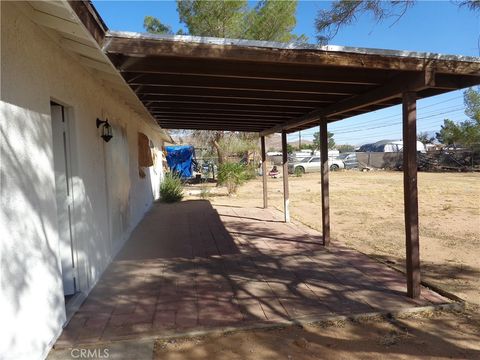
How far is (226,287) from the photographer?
15.5ft

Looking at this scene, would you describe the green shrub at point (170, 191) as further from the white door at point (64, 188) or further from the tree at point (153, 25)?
the white door at point (64, 188)

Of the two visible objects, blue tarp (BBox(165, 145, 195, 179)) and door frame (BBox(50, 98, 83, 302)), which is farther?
blue tarp (BBox(165, 145, 195, 179))

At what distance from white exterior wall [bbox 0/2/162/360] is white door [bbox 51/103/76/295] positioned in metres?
0.08

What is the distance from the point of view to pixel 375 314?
3.91 meters

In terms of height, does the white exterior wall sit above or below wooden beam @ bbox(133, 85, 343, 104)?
below

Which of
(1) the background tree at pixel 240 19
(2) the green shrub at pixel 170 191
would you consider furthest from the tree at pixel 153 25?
(2) the green shrub at pixel 170 191

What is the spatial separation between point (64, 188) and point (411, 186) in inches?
142

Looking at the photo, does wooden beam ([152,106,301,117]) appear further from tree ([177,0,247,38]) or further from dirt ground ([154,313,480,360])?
tree ([177,0,247,38])

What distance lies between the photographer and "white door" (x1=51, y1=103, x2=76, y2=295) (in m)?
4.22

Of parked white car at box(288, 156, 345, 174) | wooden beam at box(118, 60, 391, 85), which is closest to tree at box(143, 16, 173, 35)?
parked white car at box(288, 156, 345, 174)

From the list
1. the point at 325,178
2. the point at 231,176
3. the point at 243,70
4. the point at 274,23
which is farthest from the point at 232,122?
the point at 274,23

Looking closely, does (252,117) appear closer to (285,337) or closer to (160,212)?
(160,212)

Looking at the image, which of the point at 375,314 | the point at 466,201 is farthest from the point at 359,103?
the point at 466,201

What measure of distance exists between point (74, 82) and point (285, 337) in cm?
338
